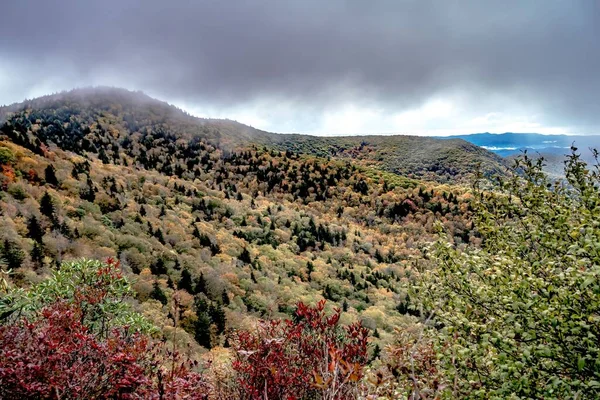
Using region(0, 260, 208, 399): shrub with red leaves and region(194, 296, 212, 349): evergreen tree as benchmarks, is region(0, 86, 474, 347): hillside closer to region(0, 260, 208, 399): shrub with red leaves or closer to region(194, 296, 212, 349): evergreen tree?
region(194, 296, 212, 349): evergreen tree

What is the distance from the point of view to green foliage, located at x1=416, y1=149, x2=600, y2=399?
3.93 meters

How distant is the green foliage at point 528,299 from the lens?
3928 mm

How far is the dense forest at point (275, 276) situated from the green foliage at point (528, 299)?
0.04 metres

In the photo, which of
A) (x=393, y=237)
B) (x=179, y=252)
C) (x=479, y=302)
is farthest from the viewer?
(x=393, y=237)

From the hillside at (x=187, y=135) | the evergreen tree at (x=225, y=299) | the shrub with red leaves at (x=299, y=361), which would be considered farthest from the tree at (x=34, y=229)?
the hillside at (x=187, y=135)

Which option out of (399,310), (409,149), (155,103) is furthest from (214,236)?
(409,149)

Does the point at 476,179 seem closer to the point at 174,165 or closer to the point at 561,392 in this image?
the point at 561,392

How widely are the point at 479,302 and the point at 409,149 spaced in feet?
384

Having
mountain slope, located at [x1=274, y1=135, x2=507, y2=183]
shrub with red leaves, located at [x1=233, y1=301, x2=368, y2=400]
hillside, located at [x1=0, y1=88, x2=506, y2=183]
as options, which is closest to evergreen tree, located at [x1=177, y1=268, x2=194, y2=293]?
shrub with red leaves, located at [x1=233, y1=301, x2=368, y2=400]

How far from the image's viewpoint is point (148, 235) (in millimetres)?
22062

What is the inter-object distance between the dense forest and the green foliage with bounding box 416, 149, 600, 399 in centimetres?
4

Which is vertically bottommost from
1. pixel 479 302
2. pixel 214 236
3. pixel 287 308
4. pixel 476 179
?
pixel 287 308

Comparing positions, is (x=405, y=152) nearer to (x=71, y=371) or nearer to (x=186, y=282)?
(x=186, y=282)

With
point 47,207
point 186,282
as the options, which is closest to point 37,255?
point 47,207
